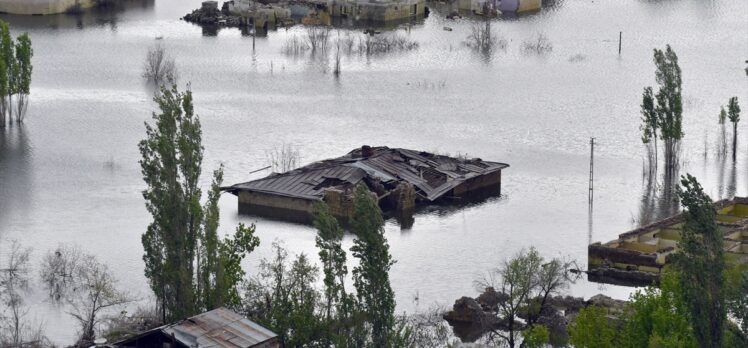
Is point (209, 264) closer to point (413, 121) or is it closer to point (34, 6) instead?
point (413, 121)

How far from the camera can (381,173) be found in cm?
5297

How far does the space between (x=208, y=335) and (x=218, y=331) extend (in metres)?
0.26

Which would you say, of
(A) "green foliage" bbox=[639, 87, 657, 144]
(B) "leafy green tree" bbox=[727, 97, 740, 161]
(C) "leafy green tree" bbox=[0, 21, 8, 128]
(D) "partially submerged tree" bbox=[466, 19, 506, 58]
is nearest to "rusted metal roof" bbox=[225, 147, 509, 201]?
(A) "green foliage" bbox=[639, 87, 657, 144]

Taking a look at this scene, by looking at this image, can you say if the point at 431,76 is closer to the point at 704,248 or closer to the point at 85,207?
the point at 85,207

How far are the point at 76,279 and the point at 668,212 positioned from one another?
16.6 meters

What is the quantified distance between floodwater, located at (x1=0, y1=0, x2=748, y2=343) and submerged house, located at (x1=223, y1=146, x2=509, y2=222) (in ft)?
2.09

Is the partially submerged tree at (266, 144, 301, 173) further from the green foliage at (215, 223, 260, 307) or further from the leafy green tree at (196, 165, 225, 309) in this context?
the leafy green tree at (196, 165, 225, 309)

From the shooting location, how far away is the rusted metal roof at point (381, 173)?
171 ft

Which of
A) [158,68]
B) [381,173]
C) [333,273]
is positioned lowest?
[381,173]

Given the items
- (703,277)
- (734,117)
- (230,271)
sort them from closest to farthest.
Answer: (703,277), (230,271), (734,117)

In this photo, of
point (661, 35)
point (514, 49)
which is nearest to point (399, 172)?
point (514, 49)

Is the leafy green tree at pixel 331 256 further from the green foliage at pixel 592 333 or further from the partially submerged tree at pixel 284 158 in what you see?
the partially submerged tree at pixel 284 158

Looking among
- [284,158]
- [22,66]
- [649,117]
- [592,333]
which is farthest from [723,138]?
[592,333]

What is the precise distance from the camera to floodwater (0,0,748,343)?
49.5 meters
